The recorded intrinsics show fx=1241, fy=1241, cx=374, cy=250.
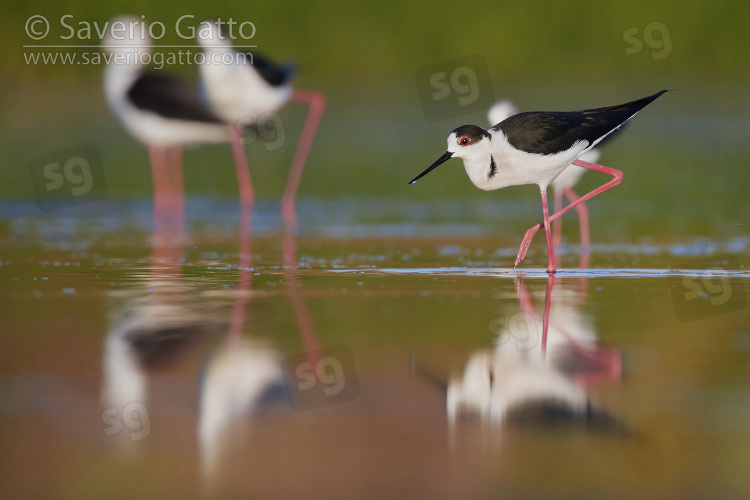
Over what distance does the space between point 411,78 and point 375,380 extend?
21694 mm

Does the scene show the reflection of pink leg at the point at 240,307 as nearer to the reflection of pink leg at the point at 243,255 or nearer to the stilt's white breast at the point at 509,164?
the reflection of pink leg at the point at 243,255

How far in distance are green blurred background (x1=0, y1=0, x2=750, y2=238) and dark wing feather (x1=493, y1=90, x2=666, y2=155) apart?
22.8 feet

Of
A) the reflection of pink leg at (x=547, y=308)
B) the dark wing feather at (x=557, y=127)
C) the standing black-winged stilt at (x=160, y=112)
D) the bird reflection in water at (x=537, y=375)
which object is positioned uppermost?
the standing black-winged stilt at (x=160, y=112)

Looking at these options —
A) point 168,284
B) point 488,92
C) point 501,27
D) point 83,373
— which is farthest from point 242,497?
point 501,27

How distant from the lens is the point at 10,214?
11430 millimetres

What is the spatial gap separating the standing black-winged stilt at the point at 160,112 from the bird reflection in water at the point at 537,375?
25.8 ft

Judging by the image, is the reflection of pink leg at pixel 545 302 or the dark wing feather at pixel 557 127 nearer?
the reflection of pink leg at pixel 545 302

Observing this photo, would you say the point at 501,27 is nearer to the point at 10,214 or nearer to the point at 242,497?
the point at 10,214

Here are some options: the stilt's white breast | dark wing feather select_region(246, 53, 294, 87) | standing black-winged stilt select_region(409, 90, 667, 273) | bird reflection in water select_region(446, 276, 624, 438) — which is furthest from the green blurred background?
bird reflection in water select_region(446, 276, 624, 438)

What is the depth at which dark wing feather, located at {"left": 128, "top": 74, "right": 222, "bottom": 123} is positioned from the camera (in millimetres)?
13453

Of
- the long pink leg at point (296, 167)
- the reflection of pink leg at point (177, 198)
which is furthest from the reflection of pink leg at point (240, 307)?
the long pink leg at point (296, 167)

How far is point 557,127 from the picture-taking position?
7.94 meters

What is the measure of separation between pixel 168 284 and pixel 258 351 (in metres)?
2.14

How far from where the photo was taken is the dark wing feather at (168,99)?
1345cm
